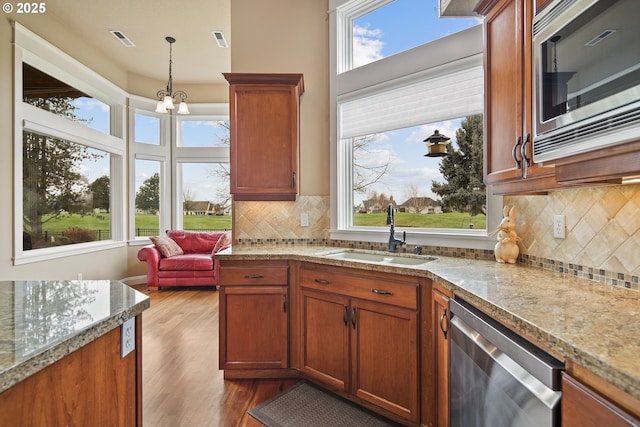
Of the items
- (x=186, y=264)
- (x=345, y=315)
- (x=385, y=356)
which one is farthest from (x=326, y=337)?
(x=186, y=264)

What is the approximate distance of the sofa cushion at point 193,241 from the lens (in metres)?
5.69

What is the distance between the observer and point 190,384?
240 cm

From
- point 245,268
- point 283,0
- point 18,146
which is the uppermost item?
point 283,0

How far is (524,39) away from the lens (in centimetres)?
145

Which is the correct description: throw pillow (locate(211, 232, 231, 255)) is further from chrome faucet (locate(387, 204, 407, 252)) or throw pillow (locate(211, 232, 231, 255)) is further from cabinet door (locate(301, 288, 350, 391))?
chrome faucet (locate(387, 204, 407, 252))

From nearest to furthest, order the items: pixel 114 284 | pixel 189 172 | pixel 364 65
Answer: pixel 114 284 < pixel 364 65 < pixel 189 172

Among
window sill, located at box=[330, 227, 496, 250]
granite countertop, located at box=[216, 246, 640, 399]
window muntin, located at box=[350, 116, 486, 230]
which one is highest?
window muntin, located at box=[350, 116, 486, 230]

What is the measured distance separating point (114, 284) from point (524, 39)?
6.45ft

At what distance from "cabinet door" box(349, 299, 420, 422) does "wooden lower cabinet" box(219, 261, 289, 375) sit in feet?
1.93

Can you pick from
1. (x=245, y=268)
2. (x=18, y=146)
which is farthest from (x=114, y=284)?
(x=18, y=146)

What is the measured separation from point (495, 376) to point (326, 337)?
1.23 m

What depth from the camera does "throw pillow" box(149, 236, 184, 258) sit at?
531 cm

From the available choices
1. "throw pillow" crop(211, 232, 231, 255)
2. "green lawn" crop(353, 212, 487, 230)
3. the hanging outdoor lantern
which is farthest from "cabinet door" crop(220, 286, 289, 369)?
"throw pillow" crop(211, 232, 231, 255)

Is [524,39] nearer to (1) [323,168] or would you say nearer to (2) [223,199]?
(1) [323,168]
